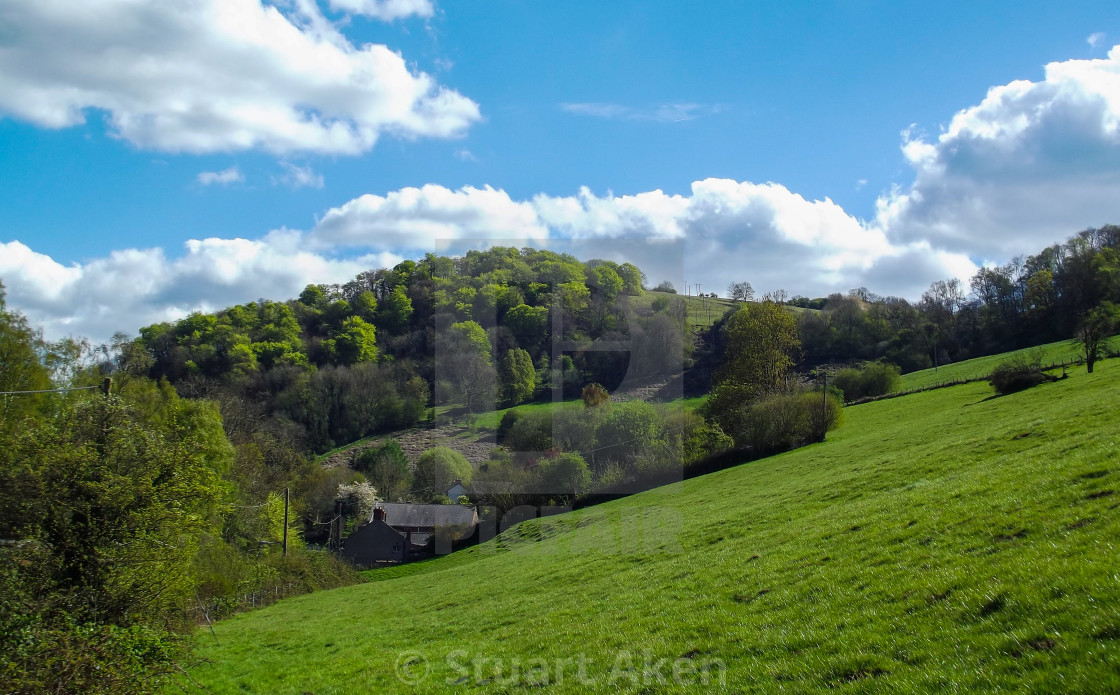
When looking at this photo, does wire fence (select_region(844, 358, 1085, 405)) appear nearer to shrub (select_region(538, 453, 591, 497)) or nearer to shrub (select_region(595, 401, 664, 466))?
shrub (select_region(595, 401, 664, 466))

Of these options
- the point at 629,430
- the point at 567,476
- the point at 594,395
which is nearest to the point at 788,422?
the point at 629,430

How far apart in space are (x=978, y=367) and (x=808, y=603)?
6104cm

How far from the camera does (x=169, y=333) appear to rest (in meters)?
80.2

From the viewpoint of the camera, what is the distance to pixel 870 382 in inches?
2280

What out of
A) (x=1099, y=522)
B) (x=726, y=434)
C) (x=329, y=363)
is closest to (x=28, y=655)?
(x=1099, y=522)

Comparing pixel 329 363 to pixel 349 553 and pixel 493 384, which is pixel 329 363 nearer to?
pixel 349 553

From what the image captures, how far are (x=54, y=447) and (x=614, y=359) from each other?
3057 cm

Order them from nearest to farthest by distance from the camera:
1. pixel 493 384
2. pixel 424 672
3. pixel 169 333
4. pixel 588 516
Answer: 1. pixel 424 672
2. pixel 588 516
3. pixel 493 384
4. pixel 169 333

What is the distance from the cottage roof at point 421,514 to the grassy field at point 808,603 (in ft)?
104

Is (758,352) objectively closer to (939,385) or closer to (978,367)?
(939,385)

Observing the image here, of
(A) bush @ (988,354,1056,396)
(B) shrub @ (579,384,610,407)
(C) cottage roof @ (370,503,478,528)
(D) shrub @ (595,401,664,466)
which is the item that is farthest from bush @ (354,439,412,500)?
(A) bush @ (988,354,1056,396)

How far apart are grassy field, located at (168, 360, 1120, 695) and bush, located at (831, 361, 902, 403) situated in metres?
38.3

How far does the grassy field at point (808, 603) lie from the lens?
5984 mm

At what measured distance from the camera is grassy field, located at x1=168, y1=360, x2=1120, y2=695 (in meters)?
5.98
